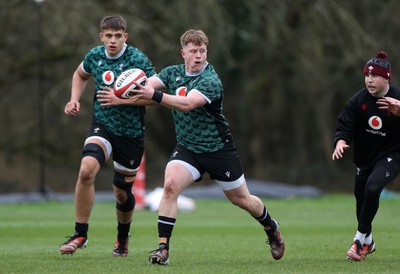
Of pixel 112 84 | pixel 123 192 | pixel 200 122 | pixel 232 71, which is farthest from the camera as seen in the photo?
pixel 232 71

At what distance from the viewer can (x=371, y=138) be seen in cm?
950

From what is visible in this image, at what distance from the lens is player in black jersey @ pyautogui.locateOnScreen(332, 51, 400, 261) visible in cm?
920

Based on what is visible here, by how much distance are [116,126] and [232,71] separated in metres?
20.0

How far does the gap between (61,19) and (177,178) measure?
15.8m

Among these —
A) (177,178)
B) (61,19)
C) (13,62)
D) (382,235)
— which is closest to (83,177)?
(177,178)

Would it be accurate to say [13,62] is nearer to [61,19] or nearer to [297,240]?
[61,19]

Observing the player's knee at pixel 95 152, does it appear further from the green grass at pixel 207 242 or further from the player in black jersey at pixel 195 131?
the green grass at pixel 207 242

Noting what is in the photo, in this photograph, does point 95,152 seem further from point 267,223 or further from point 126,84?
point 267,223

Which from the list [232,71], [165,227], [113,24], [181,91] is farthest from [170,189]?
[232,71]

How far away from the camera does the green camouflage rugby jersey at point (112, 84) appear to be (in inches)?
382

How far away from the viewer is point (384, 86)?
30.7 feet

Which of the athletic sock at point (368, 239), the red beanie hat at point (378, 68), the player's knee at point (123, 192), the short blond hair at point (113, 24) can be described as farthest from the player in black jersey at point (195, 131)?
the red beanie hat at point (378, 68)

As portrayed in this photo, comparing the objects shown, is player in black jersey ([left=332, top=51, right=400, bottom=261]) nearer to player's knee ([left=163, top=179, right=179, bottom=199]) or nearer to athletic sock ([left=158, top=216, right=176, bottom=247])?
player's knee ([left=163, top=179, right=179, bottom=199])

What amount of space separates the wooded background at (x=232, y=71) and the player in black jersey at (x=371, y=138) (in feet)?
47.7
